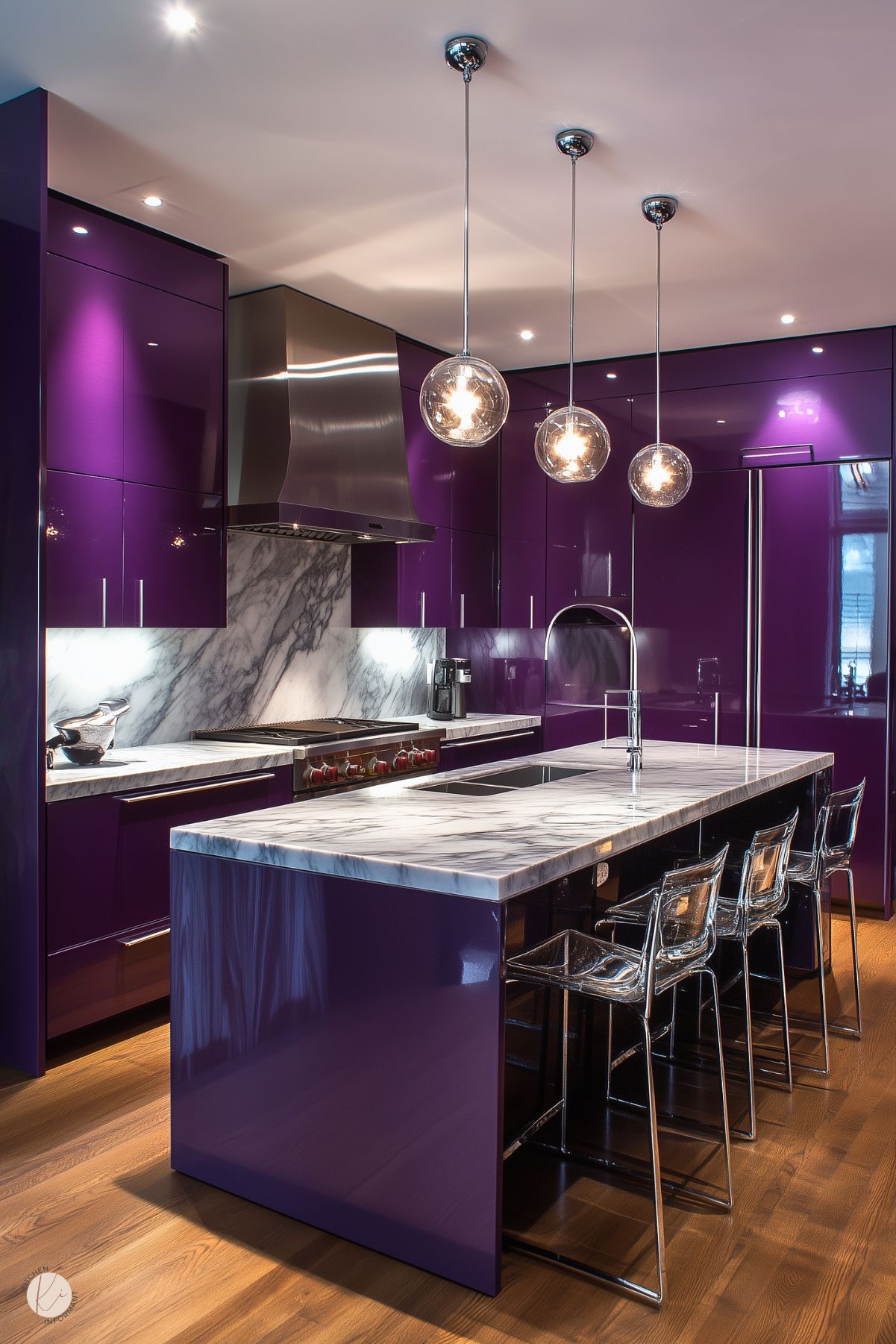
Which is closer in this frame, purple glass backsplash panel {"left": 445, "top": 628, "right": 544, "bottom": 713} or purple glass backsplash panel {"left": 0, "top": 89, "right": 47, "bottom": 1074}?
purple glass backsplash panel {"left": 0, "top": 89, "right": 47, "bottom": 1074}

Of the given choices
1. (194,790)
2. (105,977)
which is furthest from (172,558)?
Result: (105,977)

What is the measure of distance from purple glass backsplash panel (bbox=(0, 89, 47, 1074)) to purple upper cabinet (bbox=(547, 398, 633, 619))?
3387 mm

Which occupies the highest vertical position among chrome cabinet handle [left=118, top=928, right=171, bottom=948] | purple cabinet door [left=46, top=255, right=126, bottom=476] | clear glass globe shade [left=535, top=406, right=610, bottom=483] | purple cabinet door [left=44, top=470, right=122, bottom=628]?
purple cabinet door [left=46, top=255, right=126, bottom=476]

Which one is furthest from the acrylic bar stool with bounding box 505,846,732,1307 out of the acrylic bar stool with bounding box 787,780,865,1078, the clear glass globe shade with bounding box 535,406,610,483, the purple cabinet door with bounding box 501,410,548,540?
the purple cabinet door with bounding box 501,410,548,540

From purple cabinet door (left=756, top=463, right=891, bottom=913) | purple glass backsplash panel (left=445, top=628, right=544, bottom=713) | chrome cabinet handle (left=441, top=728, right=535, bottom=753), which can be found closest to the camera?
purple cabinet door (left=756, top=463, right=891, bottom=913)

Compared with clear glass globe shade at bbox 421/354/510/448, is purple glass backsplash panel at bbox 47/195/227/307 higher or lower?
higher

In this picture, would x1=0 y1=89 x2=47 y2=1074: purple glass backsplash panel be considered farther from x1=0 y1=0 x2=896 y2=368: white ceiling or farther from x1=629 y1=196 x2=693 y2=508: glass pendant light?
x1=629 y1=196 x2=693 y2=508: glass pendant light

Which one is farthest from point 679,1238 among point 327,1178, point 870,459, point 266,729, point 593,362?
point 593,362

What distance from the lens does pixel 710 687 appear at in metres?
5.58

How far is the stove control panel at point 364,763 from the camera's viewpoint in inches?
167

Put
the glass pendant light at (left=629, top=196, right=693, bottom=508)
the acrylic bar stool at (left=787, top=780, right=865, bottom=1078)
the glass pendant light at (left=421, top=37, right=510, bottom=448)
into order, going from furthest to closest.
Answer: the glass pendant light at (left=629, top=196, right=693, bottom=508)
the acrylic bar stool at (left=787, top=780, right=865, bottom=1078)
the glass pendant light at (left=421, top=37, right=510, bottom=448)

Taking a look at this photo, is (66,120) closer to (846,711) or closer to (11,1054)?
(11,1054)

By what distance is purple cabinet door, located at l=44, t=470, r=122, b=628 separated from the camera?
3.45 metres

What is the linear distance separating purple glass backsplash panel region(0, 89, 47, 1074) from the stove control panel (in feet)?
3.96
